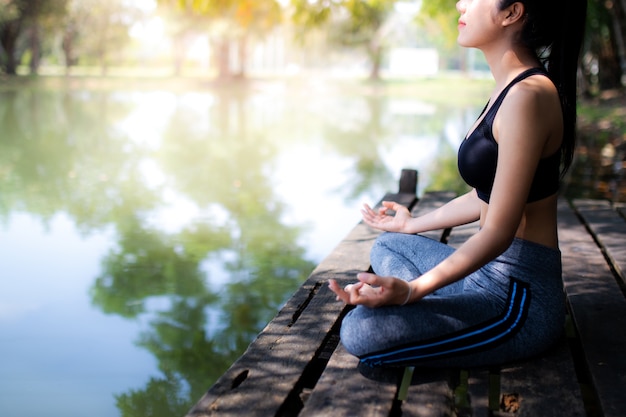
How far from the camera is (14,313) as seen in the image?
4.26m

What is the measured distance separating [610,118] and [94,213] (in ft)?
39.8

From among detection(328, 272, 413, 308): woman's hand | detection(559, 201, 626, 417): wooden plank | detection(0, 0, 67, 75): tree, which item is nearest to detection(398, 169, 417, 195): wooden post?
detection(559, 201, 626, 417): wooden plank

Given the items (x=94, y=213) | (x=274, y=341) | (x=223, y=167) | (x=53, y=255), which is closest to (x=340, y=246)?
(x=274, y=341)

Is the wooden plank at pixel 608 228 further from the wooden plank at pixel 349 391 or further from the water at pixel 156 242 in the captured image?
the water at pixel 156 242

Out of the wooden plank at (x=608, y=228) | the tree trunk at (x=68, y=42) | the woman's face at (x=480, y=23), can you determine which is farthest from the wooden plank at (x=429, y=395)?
the tree trunk at (x=68, y=42)

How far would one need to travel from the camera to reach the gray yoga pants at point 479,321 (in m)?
2.20

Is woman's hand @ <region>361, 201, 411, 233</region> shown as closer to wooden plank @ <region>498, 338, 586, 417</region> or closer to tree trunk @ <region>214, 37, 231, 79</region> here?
wooden plank @ <region>498, 338, 586, 417</region>

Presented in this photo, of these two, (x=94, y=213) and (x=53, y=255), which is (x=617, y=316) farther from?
(x=94, y=213)

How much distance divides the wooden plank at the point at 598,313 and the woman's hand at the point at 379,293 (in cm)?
60

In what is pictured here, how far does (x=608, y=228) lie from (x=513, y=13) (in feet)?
7.96

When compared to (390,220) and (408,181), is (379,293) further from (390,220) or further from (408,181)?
(408,181)

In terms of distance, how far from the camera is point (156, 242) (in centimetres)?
587

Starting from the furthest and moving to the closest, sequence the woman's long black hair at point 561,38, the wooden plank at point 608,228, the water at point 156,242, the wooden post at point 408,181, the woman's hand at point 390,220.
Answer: the wooden post at point 408,181
the wooden plank at point 608,228
the water at point 156,242
the woman's hand at point 390,220
the woman's long black hair at point 561,38

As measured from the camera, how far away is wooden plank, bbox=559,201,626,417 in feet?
7.29
